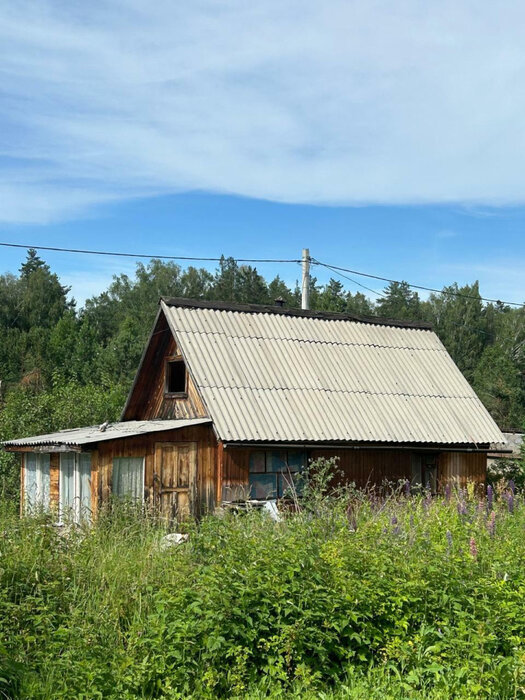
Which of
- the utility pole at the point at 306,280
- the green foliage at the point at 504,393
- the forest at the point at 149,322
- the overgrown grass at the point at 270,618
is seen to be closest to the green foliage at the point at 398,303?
the forest at the point at 149,322

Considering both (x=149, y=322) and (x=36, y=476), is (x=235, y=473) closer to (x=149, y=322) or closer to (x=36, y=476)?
(x=36, y=476)

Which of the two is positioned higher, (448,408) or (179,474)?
(448,408)

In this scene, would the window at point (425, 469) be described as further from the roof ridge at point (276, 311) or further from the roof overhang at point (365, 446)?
the roof ridge at point (276, 311)

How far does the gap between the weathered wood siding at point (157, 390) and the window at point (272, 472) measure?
2.21 metres

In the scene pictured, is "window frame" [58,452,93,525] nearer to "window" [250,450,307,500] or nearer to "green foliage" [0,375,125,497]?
"window" [250,450,307,500]

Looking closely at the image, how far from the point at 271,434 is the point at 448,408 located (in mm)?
5466

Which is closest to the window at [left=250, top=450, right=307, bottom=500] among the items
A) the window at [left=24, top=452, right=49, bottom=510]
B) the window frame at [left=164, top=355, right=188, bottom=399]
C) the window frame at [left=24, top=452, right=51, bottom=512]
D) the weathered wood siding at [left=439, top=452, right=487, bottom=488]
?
the window frame at [left=164, top=355, right=188, bottom=399]

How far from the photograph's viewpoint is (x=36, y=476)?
1909 centimetres

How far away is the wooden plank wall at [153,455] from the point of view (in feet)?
53.0

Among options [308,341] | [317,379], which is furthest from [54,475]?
[308,341]

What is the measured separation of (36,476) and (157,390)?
3310mm

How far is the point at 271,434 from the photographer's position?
16.4m

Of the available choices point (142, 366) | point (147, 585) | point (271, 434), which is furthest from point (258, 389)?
point (147, 585)

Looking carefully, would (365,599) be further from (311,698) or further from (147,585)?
(147,585)
